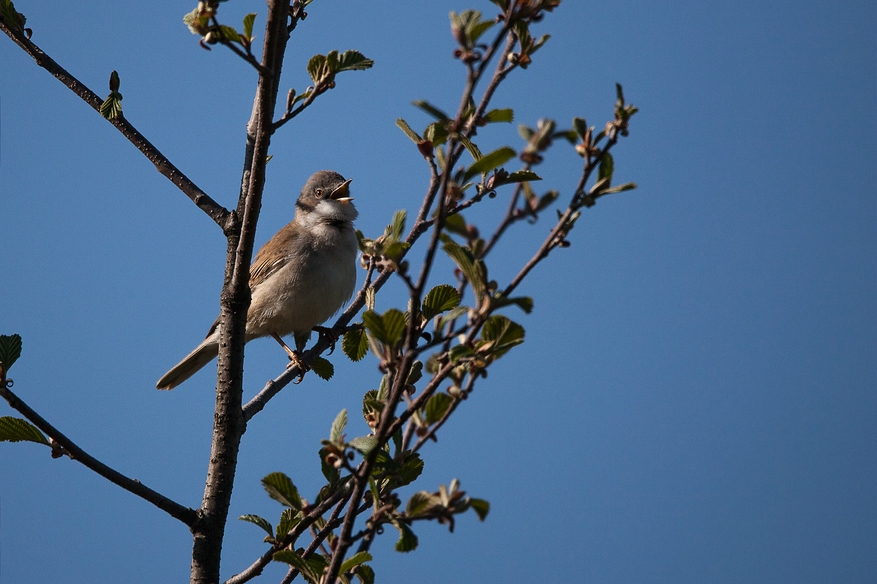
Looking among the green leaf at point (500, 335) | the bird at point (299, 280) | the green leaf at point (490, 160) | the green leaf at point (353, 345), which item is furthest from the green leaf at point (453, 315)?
the bird at point (299, 280)

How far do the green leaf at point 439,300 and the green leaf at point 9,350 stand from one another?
4.94 ft

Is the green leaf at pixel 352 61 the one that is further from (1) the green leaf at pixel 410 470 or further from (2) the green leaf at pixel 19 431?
(2) the green leaf at pixel 19 431

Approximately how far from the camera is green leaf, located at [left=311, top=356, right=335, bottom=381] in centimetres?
450

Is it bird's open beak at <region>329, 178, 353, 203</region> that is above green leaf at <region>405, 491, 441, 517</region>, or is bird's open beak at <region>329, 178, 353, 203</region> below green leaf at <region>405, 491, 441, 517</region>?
above

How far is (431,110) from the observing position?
1.90 metres

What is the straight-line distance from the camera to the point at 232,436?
10.8 ft

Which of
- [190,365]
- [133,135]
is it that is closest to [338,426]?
[133,135]

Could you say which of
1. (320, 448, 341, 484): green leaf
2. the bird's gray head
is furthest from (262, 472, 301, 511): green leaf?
the bird's gray head

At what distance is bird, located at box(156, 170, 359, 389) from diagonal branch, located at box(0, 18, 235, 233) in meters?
3.14

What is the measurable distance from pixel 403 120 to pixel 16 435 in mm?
1734

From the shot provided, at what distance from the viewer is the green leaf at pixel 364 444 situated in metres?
2.09

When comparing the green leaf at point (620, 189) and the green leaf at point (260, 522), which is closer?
the green leaf at point (620, 189)

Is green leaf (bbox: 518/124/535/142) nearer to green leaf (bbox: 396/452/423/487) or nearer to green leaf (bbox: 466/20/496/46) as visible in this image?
green leaf (bbox: 466/20/496/46)

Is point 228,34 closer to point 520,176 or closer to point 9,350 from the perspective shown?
point 520,176
